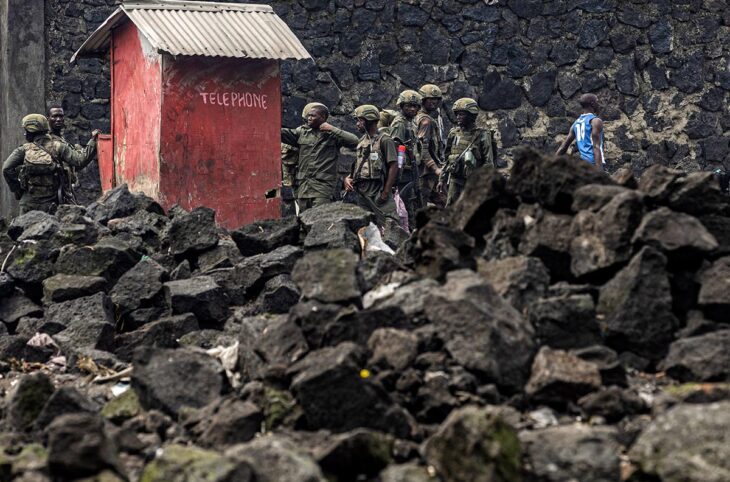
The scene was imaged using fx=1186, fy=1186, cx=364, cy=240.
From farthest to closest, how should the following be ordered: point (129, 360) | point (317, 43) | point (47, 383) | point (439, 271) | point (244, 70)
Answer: point (317, 43)
point (244, 70)
point (129, 360)
point (439, 271)
point (47, 383)

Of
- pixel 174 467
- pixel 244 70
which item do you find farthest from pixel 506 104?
pixel 174 467

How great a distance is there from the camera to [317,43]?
14.5 metres

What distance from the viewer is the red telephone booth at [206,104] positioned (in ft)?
35.1

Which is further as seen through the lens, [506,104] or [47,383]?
[506,104]

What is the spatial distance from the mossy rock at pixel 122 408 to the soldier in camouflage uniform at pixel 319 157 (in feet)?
17.8

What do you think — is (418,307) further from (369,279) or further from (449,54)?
(449,54)

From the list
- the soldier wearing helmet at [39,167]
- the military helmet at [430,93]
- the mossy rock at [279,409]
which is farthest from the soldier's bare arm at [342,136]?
the mossy rock at [279,409]

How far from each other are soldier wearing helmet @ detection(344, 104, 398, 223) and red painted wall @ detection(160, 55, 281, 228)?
777 millimetres

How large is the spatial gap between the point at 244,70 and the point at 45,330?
3.92 m

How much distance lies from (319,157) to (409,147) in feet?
3.16

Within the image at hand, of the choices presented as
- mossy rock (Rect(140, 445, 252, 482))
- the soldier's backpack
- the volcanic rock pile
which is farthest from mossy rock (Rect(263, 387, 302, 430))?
the soldier's backpack

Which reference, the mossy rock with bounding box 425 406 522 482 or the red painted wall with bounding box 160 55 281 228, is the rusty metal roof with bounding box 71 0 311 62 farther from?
the mossy rock with bounding box 425 406 522 482

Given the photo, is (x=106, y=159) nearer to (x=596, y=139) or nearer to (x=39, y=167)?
(x=39, y=167)

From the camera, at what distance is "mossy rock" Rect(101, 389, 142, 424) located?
5.72 metres
